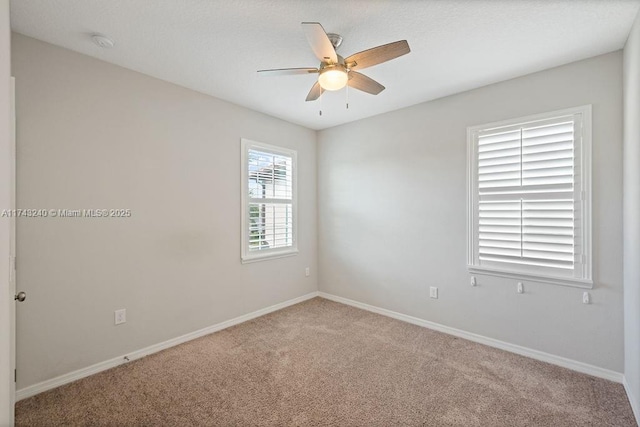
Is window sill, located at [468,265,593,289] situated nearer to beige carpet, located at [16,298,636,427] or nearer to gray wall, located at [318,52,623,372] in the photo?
gray wall, located at [318,52,623,372]

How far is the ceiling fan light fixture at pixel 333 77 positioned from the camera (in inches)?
76.2

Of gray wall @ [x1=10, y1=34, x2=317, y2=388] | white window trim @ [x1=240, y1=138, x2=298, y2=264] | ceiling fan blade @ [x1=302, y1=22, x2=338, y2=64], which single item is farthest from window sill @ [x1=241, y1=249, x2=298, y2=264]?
ceiling fan blade @ [x1=302, y1=22, x2=338, y2=64]

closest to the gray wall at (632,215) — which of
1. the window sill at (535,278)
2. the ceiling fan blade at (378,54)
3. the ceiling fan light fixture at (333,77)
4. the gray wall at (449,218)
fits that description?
the gray wall at (449,218)

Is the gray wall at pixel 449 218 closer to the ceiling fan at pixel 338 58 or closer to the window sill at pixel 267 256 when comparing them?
the window sill at pixel 267 256

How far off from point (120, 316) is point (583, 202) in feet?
13.4

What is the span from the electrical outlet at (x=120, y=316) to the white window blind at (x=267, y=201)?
4.26ft

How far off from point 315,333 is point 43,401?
7.26 feet

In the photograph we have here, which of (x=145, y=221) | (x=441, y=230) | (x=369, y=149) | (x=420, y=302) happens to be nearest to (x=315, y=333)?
(x=420, y=302)

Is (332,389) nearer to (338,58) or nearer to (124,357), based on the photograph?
(124,357)

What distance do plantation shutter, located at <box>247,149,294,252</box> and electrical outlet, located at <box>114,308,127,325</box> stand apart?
142cm

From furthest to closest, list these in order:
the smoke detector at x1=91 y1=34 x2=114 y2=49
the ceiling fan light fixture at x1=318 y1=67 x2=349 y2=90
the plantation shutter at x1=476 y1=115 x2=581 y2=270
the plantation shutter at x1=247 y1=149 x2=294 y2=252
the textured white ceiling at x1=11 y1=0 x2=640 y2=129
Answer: the plantation shutter at x1=247 y1=149 x2=294 y2=252, the plantation shutter at x1=476 y1=115 x2=581 y2=270, the smoke detector at x1=91 y1=34 x2=114 y2=49, the ceiling fan light fixture at x1=318 y1=67 x2=349 y2=90, the textured white ceiling at x1=11 y1=0 x2=640 y2=129

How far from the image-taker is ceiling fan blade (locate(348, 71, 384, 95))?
212cm

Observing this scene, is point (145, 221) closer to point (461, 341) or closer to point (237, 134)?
point (237, 134)

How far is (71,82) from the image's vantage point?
2.27 m
